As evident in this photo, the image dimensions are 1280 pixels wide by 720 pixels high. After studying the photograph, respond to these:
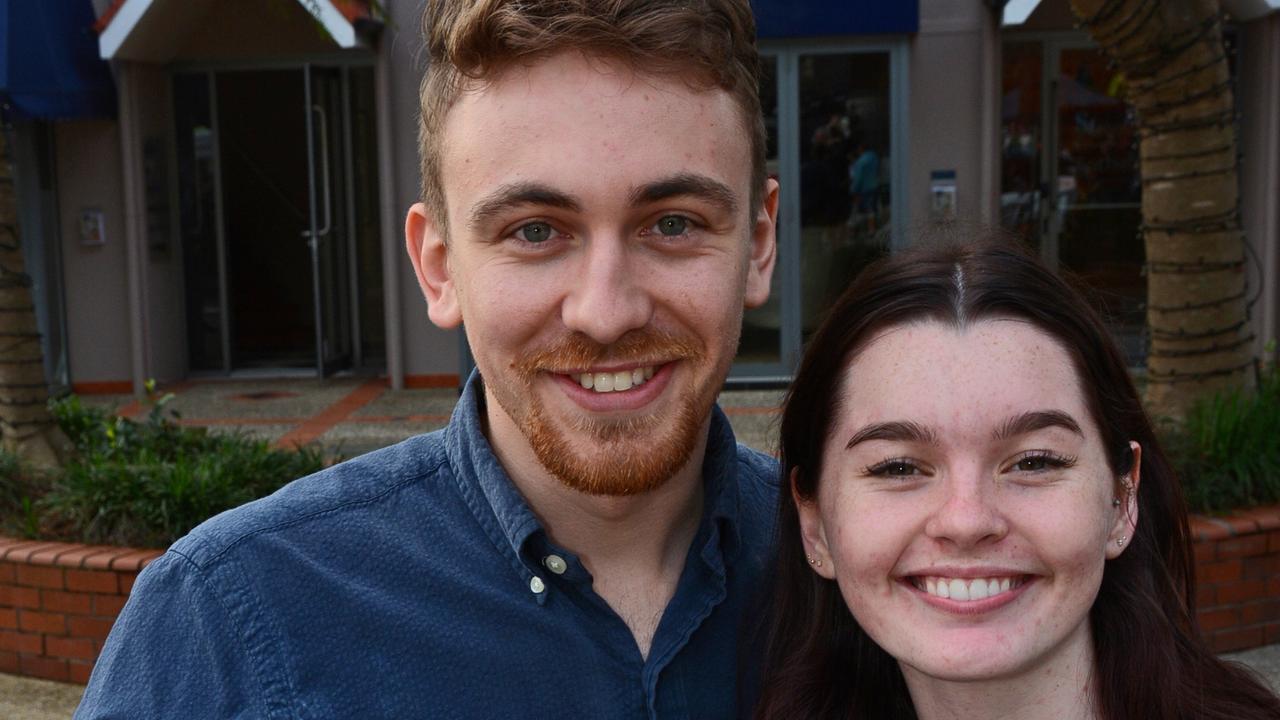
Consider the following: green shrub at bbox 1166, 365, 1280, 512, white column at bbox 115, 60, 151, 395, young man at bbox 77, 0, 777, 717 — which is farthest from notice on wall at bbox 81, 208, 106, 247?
young man at bbox 77, 0, 777, 717

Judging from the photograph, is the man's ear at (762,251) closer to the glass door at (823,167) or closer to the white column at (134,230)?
the glass door at (823,167)

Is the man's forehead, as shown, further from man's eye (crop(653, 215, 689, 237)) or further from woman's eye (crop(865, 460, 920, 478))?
woman's eye (crop(865, 460, 920, 478))

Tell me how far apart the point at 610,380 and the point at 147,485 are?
152 inches

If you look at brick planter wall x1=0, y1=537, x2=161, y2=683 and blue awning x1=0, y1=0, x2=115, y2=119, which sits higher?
blue awning x1=0, y1=0, x2=115, y2=119

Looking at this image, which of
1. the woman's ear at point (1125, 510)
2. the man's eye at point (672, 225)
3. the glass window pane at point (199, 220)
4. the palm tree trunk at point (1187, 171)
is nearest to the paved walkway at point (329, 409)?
the glass window pane at point (199, 220)

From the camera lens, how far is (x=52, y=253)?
36.8 feet

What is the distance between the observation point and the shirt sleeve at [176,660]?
1808 millimetres

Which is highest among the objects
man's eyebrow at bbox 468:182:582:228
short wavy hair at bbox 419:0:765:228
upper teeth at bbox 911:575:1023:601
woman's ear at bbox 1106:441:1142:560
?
short wavy hair at bbox 419:0:765:228

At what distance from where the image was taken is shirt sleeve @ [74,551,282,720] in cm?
181

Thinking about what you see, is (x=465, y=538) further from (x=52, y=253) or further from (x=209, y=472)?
(x=52, y=253)

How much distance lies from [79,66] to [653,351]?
9748 millimetres

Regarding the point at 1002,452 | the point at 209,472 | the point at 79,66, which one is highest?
the point at 79,66

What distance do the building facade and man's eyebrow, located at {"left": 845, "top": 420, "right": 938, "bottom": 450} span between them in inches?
320

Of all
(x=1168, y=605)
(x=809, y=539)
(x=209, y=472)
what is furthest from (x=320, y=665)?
(x=209, y=472)
